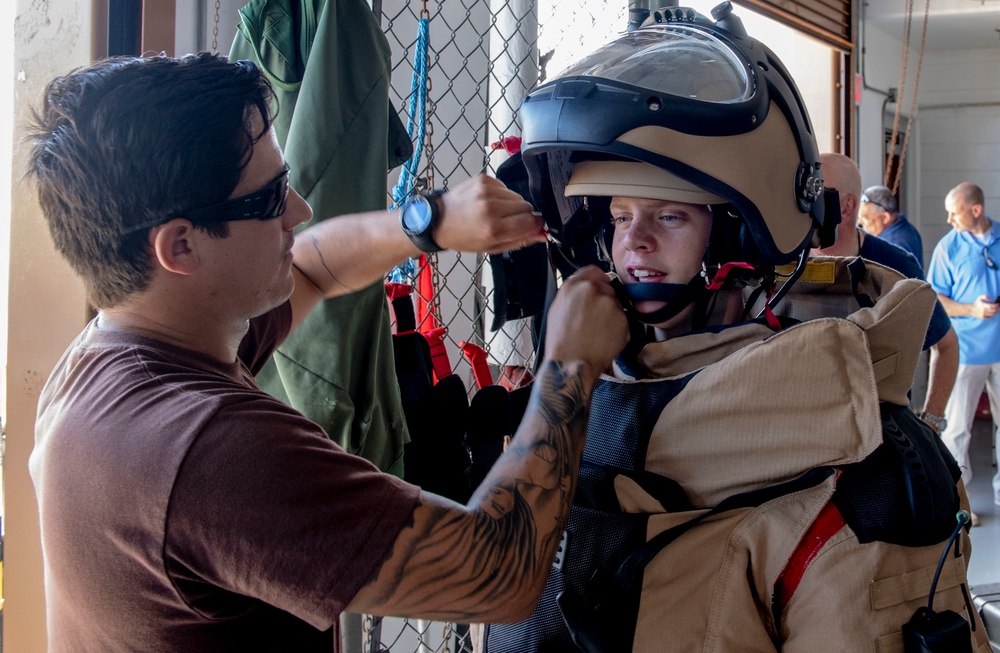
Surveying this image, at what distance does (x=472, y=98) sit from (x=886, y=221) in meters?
3.63

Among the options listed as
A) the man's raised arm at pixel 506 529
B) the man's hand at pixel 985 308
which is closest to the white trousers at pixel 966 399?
the man's hand at pixel 985 308

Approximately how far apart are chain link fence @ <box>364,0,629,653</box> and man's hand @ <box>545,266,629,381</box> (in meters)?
1.08

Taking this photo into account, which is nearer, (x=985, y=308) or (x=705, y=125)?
(x=705, y=125)

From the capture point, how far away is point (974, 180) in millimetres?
9547

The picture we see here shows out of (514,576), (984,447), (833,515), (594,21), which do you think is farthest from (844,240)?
(984,447)

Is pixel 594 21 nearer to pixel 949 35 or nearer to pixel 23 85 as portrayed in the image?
pixel 23 85

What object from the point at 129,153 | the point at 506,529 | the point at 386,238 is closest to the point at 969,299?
the point at 386,238

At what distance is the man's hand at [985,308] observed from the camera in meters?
5.49

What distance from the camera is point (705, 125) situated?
139 cm

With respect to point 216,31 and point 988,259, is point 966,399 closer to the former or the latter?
point 988,259

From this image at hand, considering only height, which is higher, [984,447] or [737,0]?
[737,0]

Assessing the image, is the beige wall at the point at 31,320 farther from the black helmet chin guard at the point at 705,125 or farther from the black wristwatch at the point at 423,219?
the black helmet chin guard at the point at 705,125

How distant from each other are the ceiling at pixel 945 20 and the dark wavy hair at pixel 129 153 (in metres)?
8.17

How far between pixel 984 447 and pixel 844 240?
6480mm
